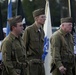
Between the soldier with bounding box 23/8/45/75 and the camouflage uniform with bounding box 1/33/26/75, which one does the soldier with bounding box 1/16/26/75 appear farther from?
the soldier with bounding box 23/8/45/75

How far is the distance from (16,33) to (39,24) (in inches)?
49.3

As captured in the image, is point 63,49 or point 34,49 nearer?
point 63,49

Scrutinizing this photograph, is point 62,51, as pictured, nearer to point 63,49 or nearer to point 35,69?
point 63,49

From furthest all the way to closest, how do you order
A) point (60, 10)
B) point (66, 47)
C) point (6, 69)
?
point (60, 10)
point (66, 47)
point (6, 69)

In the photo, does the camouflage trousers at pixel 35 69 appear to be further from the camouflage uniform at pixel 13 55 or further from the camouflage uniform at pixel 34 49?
the camouflage uniform at pixel 13 55

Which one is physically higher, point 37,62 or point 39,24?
point 39,24

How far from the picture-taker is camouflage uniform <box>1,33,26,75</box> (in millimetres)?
7350

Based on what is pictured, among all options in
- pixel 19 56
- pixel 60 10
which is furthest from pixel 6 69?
pixel 60 10

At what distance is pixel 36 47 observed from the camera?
8688 millimetres

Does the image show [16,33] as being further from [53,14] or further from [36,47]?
[53,14]

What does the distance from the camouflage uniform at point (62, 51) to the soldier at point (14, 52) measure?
921mm

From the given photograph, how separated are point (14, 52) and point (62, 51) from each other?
4.56ft

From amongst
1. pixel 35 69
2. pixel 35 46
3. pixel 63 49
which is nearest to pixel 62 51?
pixel 63 49

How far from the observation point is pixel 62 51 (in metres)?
8.53
